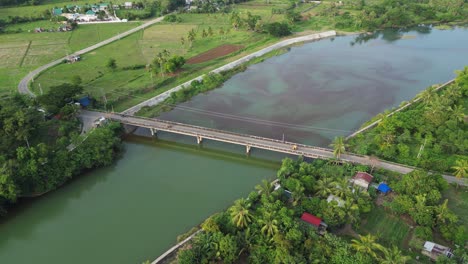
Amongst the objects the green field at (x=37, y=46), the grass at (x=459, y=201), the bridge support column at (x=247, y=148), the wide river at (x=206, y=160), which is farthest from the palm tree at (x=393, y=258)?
the green field at (x=37, y=46)

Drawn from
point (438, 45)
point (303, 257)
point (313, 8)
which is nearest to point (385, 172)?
point (303, 257)

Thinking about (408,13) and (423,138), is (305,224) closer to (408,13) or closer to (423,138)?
(423,138)

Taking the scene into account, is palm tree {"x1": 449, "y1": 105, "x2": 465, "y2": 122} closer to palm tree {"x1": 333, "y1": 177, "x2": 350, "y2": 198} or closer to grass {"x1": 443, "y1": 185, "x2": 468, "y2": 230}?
grass {"x1": 443, "y1": 185, "x2": 468, "y2": 230}

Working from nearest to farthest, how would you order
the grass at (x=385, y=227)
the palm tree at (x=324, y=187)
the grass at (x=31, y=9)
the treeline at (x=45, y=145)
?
the grass at (x=385, y=227)
the palm tree at (x=324, y=187)
the treeline at (x=45, y=145)
the grass at (x=31, y=9)

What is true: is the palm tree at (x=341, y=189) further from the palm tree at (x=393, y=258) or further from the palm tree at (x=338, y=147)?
the palm tree at (x=393, y=258)

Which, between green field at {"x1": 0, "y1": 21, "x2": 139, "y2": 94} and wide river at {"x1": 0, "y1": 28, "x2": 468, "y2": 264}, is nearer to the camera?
wide river at {"x1": 0, "y1": 28, "x2": 468, "y2": 264}

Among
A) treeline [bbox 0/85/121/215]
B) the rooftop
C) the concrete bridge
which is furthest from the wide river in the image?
the rooftop

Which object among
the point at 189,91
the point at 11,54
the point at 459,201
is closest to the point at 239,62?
the point at 189,91
